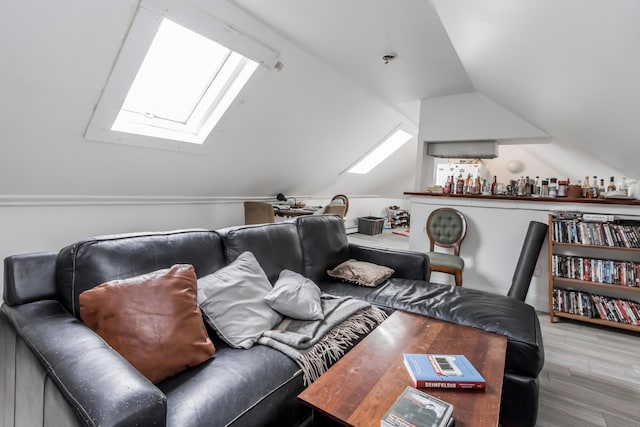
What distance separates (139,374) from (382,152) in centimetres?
601

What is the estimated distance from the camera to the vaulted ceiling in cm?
163

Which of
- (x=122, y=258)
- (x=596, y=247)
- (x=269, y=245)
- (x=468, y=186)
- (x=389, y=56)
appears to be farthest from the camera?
(x=468, y=186)

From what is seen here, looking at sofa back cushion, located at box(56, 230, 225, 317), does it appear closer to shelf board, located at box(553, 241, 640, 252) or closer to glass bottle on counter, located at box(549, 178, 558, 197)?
shelf board, located at box(553, 241, 640, 252)

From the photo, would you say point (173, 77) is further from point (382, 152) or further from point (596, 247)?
point (382, 152)

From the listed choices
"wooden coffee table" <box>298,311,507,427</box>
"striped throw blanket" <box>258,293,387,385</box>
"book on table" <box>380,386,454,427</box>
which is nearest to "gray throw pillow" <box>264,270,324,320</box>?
"striped throw blanket" <box>258,293,387,385</box>

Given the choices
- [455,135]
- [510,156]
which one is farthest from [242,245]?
[510,156]

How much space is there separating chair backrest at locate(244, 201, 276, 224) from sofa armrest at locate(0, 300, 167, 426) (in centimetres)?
280

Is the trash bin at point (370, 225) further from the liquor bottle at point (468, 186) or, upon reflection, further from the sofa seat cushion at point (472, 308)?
the sofa seat cushion at point (472, 308)

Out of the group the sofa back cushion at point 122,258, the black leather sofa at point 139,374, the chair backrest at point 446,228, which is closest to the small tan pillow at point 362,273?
the black leather sofa at point 139,374

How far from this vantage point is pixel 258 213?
4.05m

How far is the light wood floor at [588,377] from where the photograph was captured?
163 cm

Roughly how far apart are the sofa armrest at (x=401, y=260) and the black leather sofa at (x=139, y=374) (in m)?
0.31

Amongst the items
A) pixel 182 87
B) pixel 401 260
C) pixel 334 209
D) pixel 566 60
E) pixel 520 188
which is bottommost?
pixel 401 260

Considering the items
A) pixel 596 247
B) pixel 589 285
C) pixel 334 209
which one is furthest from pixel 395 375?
pixel 334 209
